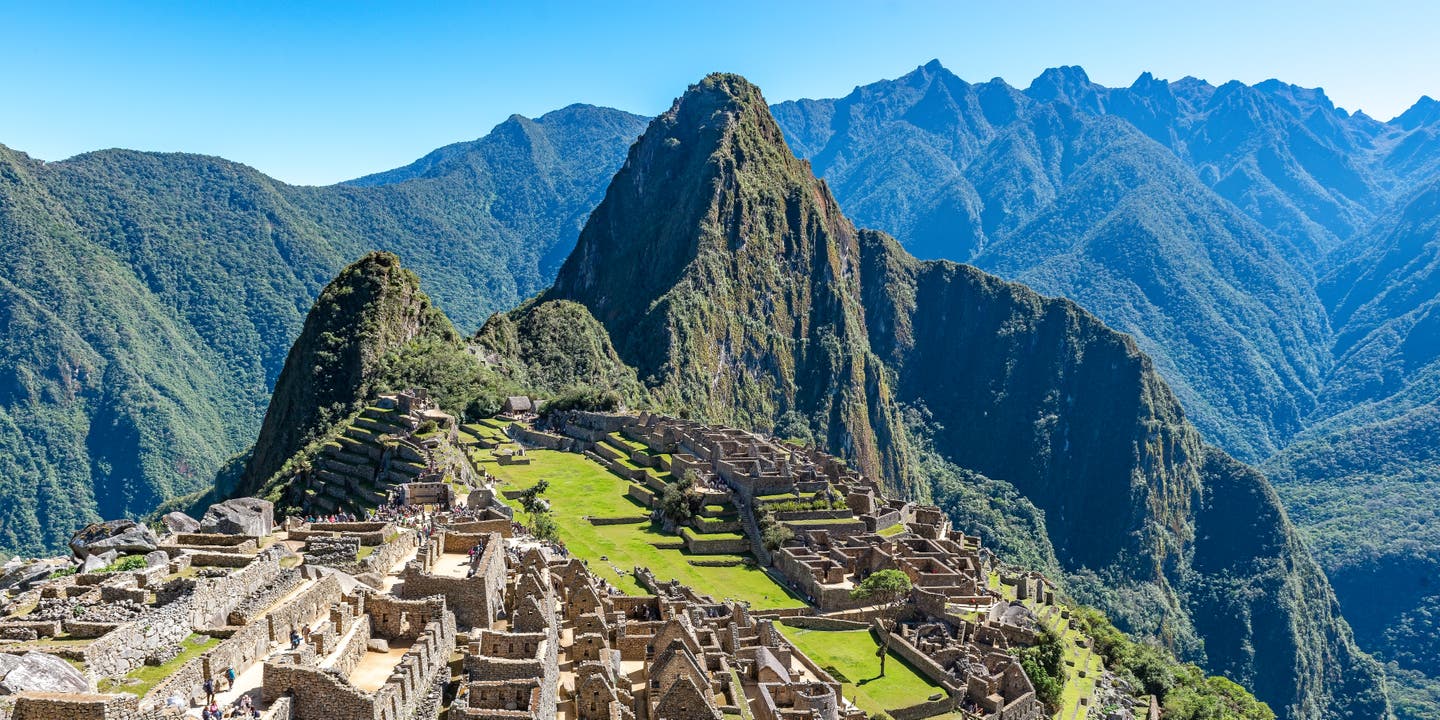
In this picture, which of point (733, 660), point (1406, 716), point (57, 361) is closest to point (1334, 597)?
point (1406, 716)

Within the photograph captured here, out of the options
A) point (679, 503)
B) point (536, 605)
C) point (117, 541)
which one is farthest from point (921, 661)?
point (117, 541)

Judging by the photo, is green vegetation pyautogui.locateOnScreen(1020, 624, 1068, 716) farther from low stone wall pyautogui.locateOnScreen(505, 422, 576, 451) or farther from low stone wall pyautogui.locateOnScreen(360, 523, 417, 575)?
low stone wall pyautogui.locateOnScreen(505, 422, 576, 451)

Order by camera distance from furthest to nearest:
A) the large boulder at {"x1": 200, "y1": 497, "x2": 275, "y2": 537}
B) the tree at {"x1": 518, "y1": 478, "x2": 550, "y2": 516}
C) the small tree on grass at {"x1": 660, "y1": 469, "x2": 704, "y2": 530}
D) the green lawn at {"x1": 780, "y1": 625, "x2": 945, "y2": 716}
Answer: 1. the small tree on grass at {"x1": 660, "y1": 469, "x2": 704, "y2": 530}
2. the tree at {"x1": 518, "y1": 478, "x2": 550, "y2": 516}
3. the green lawn at {"x1": 780, "y1": 625, "x2": 945, "y2": 716}
4. the large boulder at {"x1": 200, "y1": 497, "x2": 275, "y2": 537}

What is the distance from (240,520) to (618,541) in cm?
2816

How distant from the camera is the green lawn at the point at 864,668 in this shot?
43.4 m

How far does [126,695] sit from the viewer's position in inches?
612

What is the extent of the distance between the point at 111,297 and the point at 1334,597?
24425cm

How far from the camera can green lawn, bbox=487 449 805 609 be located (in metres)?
53.2

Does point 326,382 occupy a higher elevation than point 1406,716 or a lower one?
higher

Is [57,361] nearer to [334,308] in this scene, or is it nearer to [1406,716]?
[334,308]

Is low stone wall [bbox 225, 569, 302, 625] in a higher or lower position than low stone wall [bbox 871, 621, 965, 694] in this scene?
higher

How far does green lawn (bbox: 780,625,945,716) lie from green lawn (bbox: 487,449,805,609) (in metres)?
3.78

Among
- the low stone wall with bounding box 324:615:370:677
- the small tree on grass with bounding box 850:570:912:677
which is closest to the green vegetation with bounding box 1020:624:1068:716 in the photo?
the small tree on grass with bounding box 850:570:912:677

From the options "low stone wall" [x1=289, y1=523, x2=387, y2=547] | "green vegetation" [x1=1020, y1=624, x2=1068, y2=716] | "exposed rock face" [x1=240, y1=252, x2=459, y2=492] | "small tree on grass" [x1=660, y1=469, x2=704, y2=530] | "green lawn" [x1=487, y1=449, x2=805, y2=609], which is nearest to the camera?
"low stone wall" [x1=289, y1=523, x2=387, y2=547]
